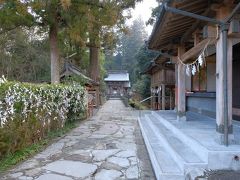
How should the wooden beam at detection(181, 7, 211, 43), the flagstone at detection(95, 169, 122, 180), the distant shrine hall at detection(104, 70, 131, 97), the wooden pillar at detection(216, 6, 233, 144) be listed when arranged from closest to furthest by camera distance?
the wooden pillar at detection(216, 6, 233, 144) → the flagstone at detection(95, 169, 122, 180) → the wooden beam at detection(181, 7, 211, 43) → the distant shrine hall at detection(104, 70, 131, 97)

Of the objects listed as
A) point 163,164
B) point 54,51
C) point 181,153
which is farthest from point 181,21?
point 54,51

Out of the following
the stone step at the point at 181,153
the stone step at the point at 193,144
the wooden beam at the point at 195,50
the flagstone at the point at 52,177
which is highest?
the wooden beam at the point at 195,50

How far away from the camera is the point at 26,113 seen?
6723 mm

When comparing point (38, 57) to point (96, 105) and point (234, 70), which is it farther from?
point (234, 70)

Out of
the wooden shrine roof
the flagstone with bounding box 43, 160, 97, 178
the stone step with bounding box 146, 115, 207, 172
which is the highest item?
the wooden shrine roof

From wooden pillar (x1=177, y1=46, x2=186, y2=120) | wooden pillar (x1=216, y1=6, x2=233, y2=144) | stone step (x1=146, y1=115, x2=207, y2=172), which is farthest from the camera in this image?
wooden pillar (x1=177, y1=46, x2=186, y2=120)

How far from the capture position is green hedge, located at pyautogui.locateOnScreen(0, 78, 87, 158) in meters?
5.66

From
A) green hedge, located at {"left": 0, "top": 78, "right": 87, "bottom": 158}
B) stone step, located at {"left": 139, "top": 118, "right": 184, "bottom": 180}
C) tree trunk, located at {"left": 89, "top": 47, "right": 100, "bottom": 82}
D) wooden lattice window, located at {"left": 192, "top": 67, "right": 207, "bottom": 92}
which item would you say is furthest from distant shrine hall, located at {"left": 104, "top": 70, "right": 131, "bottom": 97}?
stone step, located at {"left": 139, "top": 118, "right": 184, "bottom": 180}

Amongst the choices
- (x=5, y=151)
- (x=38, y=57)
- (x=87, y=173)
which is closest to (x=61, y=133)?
(x=5, y=151)

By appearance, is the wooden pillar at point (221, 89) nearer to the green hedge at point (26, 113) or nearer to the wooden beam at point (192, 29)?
the wooden beam at point (192, 29)

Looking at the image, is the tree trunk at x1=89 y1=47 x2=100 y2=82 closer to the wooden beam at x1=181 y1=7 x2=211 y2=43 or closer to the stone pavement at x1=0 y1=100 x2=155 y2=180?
the stone pavement at x1=0 y1=100 x2=155 y2=180

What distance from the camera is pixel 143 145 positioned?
8.00 meters

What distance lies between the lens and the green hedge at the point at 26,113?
18.6ft

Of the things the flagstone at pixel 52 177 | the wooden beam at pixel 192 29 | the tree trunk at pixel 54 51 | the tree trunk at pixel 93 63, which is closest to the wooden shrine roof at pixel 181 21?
the wooden beam at pixel 192 29
